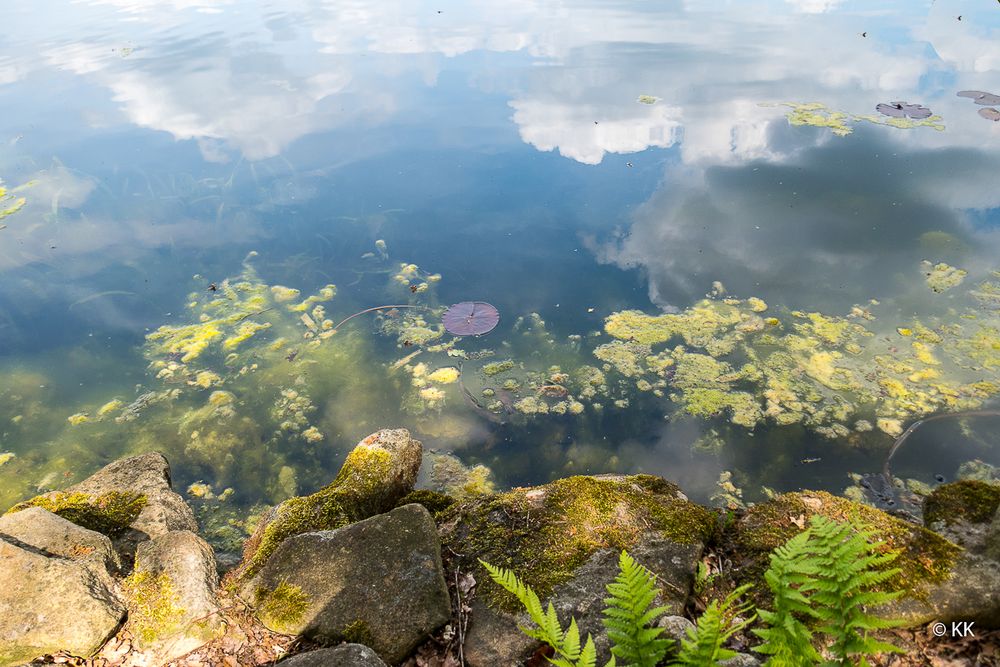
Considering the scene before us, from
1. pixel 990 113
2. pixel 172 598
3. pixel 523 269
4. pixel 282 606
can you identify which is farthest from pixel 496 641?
pixel 990 113

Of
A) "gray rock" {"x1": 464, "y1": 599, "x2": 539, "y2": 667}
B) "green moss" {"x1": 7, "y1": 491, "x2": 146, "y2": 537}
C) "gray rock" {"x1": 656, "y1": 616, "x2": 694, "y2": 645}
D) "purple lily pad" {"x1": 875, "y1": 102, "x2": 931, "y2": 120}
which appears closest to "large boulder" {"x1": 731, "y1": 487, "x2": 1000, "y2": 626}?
"gray rock" {"x1": 656, "y1": 616, "x2": 694, "y2": 645}

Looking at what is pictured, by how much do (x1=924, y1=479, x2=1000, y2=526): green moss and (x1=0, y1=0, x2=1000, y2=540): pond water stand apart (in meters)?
1.45

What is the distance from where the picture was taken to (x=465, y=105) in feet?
35.9

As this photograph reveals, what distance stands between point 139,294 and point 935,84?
1305 centimetres

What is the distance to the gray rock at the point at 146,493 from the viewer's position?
2.98 metres

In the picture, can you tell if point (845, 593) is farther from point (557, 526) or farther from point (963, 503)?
point (963, 503)

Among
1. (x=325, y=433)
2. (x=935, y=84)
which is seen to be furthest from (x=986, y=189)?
(x=325, y=433)

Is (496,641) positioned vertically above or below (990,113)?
above

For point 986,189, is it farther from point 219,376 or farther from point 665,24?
point 665,24

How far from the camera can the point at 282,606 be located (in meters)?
2.29

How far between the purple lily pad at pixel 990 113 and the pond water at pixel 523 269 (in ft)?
0.54

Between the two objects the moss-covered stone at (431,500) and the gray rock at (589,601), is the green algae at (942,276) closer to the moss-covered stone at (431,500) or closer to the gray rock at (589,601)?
the gray rock at (589,601)

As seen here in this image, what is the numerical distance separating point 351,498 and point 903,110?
10.3 meters

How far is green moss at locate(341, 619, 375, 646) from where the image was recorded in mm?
2139
